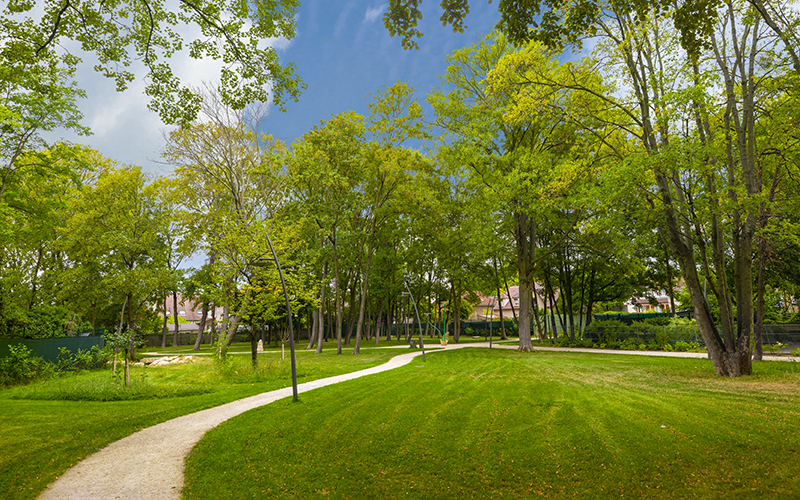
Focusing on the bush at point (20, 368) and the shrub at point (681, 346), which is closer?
the bush at point (20, 368)

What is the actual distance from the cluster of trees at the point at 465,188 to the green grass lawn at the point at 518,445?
4.42 meters

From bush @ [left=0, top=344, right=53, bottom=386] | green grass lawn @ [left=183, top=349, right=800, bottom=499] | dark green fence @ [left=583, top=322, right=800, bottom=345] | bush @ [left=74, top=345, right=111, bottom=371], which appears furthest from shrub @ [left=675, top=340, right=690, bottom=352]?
bush @ [left=0, top=344, right=53, bottom=386]

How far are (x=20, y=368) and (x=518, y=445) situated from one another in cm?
1751

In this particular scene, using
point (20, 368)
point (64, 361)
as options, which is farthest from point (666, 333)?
point (20, 368)

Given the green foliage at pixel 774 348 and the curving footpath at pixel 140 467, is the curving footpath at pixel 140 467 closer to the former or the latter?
the curving footpath at pixel 140 467

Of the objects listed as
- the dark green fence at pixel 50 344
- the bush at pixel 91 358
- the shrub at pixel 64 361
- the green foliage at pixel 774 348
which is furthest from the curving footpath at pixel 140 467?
the green foliage at pixel 774 348

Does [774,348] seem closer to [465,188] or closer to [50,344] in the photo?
[465,188]

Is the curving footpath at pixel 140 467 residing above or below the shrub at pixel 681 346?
above

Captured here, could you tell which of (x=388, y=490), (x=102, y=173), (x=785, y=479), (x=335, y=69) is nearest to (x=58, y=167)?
(x=102, y=173)

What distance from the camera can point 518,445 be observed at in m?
6.33

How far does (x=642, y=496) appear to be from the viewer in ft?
15.9

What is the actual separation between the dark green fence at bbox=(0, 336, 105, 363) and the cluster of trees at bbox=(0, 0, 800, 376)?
3.32 feet

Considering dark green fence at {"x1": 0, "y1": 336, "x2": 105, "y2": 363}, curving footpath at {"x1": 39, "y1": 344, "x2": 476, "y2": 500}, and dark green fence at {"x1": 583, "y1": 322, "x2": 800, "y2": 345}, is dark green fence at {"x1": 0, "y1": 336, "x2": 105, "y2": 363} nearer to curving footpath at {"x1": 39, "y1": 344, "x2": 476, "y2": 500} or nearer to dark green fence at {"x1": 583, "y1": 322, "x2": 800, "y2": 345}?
curving footpath at {"x1": 39, "y1": 344, "x2": 476, "y2": 500}

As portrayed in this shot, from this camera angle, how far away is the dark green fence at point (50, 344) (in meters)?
14.8
